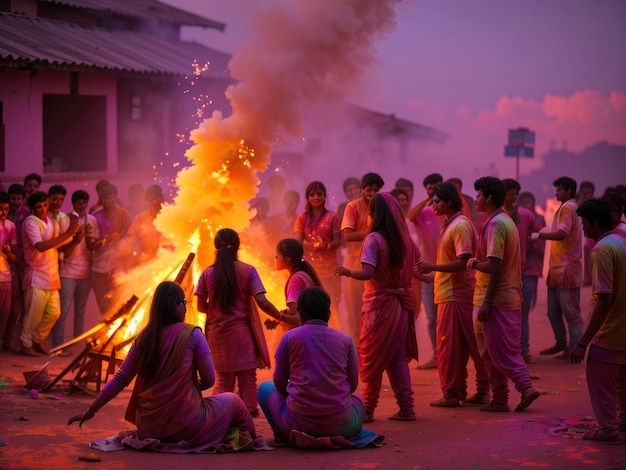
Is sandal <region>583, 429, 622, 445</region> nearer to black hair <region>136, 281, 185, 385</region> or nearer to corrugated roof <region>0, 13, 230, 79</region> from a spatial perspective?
black hair <region>136, 281, 185, 385</region>

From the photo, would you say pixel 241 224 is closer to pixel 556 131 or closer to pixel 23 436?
pixel 23 436

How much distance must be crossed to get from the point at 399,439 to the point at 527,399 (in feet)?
5.02

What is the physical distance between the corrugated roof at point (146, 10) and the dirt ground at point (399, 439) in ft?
37.8

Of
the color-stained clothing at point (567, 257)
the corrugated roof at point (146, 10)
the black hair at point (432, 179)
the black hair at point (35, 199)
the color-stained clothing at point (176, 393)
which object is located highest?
the corrugated roof at point (146, 10)

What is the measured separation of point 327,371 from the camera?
7660 mm

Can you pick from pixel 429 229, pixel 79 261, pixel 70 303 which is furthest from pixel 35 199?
pixel 429 229

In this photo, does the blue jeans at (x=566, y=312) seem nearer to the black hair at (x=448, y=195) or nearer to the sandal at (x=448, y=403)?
the sandal at (x=448, y=403)

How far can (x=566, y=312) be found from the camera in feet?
39.5

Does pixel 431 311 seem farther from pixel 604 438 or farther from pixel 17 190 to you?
pixel 17 190

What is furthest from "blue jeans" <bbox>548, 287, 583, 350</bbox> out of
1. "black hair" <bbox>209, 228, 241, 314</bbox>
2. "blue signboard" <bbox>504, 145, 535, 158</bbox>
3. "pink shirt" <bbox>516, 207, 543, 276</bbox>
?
"blue signboard" <bbox>504, 145, 535, 158</bbox>

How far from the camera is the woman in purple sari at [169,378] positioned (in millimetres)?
7543

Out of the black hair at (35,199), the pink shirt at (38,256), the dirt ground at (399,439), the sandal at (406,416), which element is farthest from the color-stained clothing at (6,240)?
the sandal at (406,416)

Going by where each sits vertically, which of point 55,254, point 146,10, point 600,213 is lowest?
point 55,254

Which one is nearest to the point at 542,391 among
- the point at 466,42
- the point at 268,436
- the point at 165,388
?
the point at 268,436
